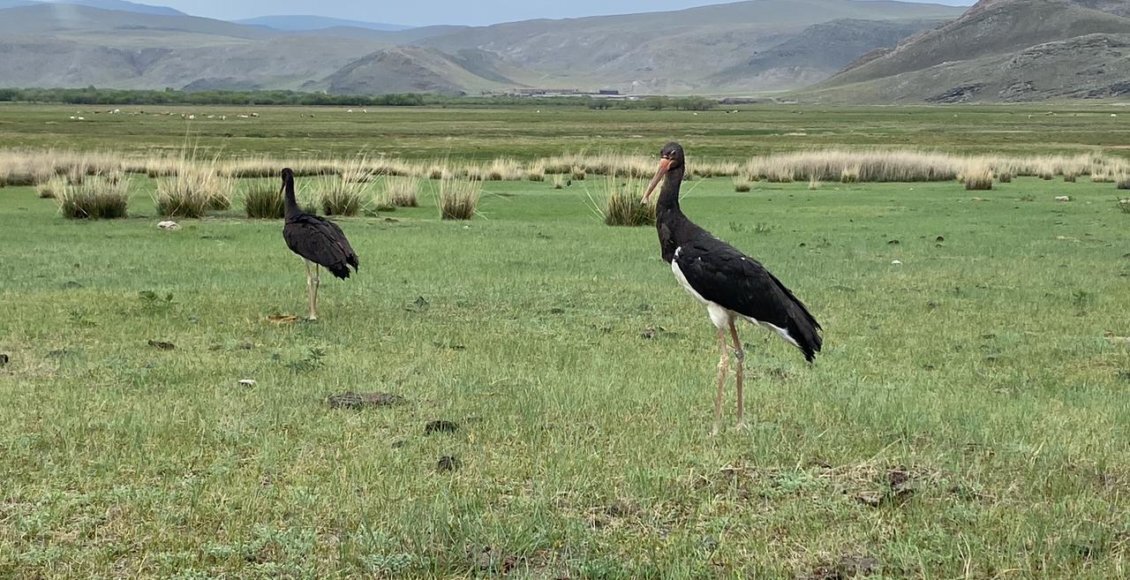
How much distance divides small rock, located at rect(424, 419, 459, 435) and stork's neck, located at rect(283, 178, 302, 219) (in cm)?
660

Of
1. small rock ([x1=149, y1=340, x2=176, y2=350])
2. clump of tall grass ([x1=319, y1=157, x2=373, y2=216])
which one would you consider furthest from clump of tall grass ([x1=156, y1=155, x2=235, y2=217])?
small rock ([x1=149, y1=340, x2=176, y2=350])

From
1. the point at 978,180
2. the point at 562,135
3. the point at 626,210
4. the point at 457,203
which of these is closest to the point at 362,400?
the point at 626,210

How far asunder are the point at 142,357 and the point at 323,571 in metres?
5.78

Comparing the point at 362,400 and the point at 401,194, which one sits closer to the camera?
the point at 362,400

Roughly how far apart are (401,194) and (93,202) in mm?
8306

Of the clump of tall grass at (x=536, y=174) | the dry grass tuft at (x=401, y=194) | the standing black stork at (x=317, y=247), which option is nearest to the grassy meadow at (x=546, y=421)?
the standing black stork at (x=317, y=247)

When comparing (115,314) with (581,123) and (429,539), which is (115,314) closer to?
(429,539)

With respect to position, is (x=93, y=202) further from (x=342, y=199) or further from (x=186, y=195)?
(x=342, y=199)

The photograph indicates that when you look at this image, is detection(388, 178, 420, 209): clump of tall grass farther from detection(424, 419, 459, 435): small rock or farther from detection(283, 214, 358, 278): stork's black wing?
detection(424, 419, 459, 435): small rock

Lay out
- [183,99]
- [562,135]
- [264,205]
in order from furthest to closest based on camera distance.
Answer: [183,99] → [562,135] → [264,205]

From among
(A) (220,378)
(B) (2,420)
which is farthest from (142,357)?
A: (B) (2,420)

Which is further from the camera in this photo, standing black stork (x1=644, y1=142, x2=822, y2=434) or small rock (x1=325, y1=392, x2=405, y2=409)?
small rock (x1=325, y1=392, x2=405, y2=409)

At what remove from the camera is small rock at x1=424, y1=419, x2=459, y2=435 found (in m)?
7.62

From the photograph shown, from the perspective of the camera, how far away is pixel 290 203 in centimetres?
1477
